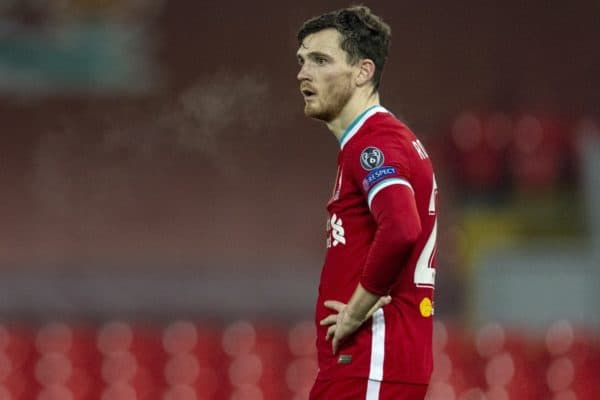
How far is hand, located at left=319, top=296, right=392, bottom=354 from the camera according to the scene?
2461 mm

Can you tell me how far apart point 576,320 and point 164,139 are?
238cm

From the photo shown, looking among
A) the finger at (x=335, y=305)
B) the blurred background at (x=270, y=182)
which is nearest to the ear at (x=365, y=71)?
the finger at (x=335, y=305)

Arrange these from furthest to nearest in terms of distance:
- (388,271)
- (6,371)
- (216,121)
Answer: (6,371), (216,121), (388,271)

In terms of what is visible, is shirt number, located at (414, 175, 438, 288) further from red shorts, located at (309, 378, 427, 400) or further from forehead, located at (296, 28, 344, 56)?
forehead, located at (296, 28, 344, 56)

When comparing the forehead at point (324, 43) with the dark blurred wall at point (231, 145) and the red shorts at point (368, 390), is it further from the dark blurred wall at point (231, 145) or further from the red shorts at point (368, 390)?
the dark blurred wall at point (231, 145)

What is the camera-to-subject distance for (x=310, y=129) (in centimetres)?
672

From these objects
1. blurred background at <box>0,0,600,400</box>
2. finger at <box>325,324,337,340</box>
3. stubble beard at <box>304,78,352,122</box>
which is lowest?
finger at <box>325,324,337,340</box>

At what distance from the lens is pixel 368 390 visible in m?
2.47

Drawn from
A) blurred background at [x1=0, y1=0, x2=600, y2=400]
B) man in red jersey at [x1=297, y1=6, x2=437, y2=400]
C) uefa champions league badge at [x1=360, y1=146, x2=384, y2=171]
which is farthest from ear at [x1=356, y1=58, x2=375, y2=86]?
blurred background at [x1=0, y1=0, x2=600, y2=400]

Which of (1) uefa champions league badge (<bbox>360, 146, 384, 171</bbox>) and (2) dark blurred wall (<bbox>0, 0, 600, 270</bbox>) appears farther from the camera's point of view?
(2) dark blurred wall (<bbox>0, 0, 600, 270</bbox>)

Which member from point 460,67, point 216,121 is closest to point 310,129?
point 460,67

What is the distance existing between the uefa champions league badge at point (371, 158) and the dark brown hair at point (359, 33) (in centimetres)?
20

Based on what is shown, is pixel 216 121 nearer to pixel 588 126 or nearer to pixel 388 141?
pixel 388 141

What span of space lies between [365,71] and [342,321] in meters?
0.49
